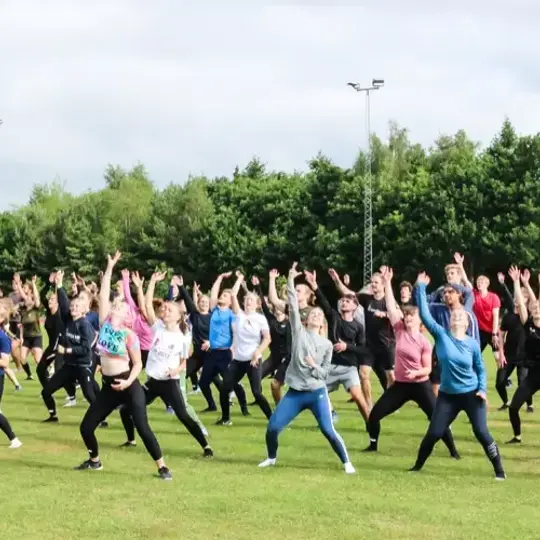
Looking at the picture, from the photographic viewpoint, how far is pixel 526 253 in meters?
53.8

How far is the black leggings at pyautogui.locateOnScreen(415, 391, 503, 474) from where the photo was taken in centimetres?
1054

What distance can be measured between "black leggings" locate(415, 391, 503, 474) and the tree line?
147 ft

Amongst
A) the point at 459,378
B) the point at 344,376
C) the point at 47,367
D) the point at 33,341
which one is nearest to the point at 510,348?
the point at 344,376

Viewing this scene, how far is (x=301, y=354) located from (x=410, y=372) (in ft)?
5.22

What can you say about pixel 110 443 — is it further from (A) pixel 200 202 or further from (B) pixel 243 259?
(A) pixel 200 202

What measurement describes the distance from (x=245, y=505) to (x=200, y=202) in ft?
209

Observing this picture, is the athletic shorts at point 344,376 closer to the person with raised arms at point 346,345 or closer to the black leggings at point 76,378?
the person with raised arms at point 346,345

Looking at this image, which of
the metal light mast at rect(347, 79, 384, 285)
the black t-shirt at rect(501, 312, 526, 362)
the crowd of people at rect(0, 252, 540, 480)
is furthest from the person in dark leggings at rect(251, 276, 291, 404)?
the metal light mast at rect(347, 79, 384, 285)

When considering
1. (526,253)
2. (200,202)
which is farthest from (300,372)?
(200,202)

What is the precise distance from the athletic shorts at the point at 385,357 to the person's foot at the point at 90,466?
6126 millimetres

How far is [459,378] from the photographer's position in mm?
10578

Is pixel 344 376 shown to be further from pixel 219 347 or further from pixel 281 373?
pixel 219 347

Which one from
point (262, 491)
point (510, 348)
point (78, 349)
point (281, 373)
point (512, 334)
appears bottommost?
point (262, 491)

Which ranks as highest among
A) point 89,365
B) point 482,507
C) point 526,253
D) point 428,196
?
point 428,196
